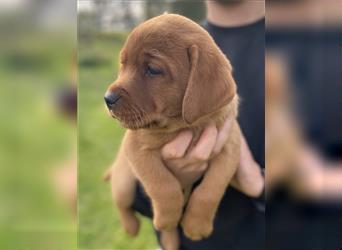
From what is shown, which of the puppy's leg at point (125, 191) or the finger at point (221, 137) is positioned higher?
the finger at point (221, 137)

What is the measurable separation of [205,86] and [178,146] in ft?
0.63

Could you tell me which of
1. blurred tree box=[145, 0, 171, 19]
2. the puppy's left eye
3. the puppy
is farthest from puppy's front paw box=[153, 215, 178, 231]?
blurred tree box=[145, 0, 171, 19]

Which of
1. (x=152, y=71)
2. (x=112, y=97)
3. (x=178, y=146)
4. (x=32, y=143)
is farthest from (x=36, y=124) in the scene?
(x=178, y=146)

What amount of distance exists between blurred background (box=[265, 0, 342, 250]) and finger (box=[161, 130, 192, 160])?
0.90ft

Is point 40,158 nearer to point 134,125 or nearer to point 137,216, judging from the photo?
point 134,125

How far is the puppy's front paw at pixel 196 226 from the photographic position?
1.22 metres

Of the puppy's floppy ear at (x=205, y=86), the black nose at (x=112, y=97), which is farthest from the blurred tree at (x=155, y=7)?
the black nose at (x=112, y=97)

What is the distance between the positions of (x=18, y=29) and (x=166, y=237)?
2.44ft

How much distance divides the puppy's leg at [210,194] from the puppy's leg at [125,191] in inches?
7.4

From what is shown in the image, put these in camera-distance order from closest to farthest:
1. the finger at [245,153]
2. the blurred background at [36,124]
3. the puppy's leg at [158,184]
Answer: the blurred background at [36,124] → the puppy's leg at [158,184] → the finger at [245,153]

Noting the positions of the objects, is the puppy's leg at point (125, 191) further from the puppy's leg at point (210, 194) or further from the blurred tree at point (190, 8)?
the blurred tree at point (190, 8)

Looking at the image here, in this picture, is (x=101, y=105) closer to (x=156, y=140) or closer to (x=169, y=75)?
(x=156, y=140)

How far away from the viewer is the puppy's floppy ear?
109 cm

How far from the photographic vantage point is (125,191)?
1.32 meters
